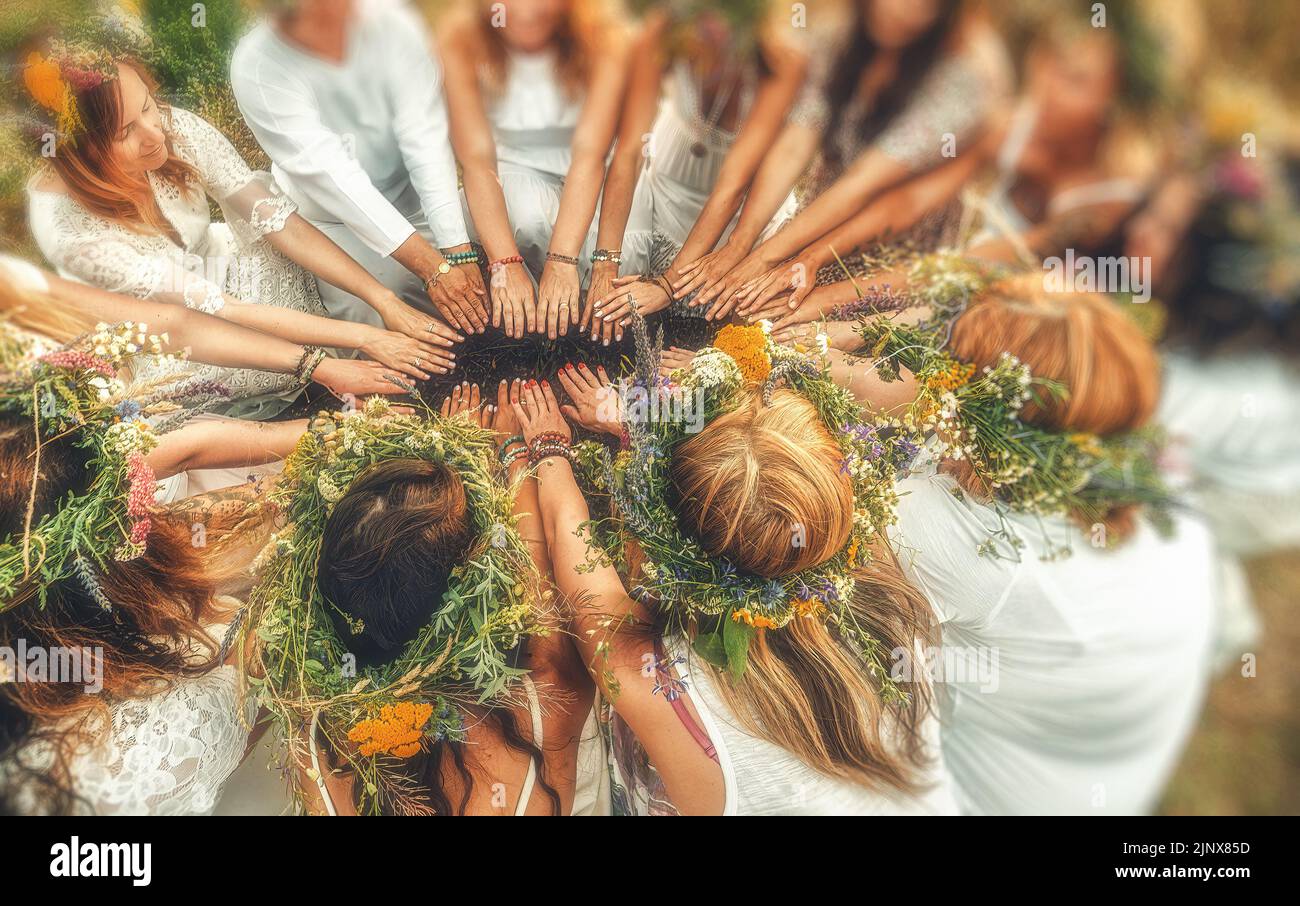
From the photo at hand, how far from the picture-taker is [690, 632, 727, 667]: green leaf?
7.68 feet

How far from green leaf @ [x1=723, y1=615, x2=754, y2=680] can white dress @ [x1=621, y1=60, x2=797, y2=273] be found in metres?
1.04

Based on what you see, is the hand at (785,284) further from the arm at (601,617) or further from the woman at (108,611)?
the woman at (108,611)

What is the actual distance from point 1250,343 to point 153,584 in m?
3.15

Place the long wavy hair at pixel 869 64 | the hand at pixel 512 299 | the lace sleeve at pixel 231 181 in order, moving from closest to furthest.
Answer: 1. the long wavy hair at pixel 869 64
2. the lace sleeve at pixel 231 181
3. the hand at pixel 512 299

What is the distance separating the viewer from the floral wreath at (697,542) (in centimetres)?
227

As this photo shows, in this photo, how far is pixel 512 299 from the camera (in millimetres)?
2346

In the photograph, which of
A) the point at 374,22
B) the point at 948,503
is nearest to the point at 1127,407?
the point at 948,503

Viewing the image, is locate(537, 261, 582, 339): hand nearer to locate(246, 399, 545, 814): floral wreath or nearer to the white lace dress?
locate(246, 399, 545, 814): floral wreath

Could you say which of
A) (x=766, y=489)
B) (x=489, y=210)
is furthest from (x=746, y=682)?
(x=489, y=210)

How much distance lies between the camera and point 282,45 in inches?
85.3

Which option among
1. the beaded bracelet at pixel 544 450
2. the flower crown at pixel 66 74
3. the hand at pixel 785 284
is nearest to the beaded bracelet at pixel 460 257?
the beaded bracelet at pixel 544 450

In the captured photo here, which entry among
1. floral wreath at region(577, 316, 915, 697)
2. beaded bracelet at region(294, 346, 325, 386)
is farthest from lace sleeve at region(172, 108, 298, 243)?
floral wreath at region(577, 316, 915, 697)

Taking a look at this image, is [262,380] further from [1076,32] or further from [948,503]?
[1076,32]

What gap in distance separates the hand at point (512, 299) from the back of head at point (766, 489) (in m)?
0.59
